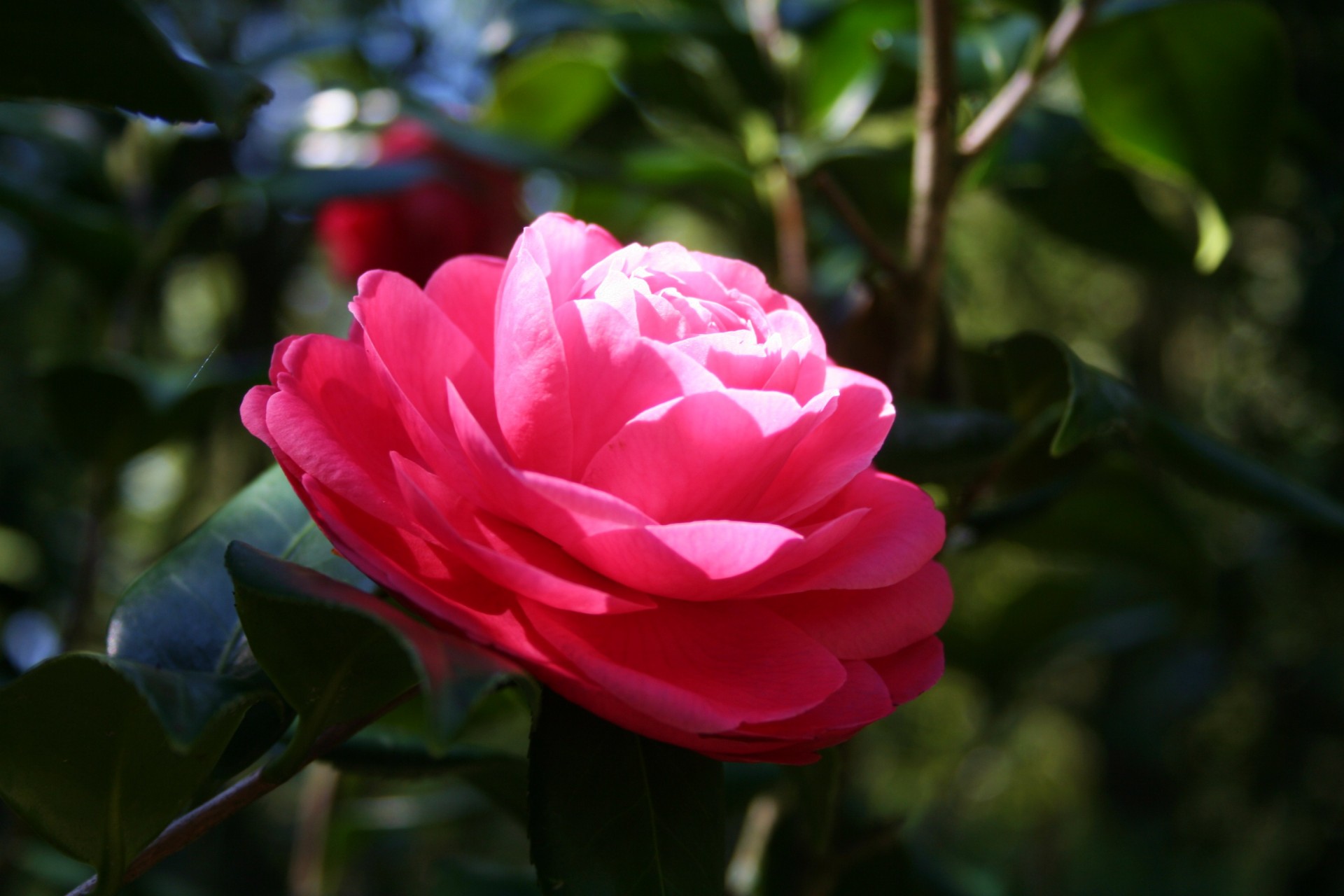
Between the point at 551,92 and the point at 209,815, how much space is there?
3.35 feet

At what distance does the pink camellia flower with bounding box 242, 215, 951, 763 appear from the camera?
35 cm

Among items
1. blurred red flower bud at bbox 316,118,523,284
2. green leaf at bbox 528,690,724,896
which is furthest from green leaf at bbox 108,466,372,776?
blurred red flower bud at bbox 316,118,523,284

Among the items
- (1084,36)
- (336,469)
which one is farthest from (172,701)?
(1084,36)

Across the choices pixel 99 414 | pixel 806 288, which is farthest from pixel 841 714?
pixel 99 414

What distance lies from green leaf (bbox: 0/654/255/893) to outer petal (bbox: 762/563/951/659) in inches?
8.2

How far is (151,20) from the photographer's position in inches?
18.9

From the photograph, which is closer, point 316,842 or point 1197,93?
point 1197,93

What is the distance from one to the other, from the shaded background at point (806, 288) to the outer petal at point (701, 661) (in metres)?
0.18

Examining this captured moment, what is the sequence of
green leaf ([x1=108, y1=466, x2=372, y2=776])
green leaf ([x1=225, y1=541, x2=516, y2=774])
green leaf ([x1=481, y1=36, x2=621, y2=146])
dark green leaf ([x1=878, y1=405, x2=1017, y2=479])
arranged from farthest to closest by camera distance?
green leaf ([x1=481, y1=36, x2=621, y2=146])
dark green leaf ([x1=878, y1=405, x2=1017, y2=479])
green leaf ([x1=108, y1=466, x2=372, y2=776])
green leaf ([x1=225, y1=541, x2=516, y2=774])

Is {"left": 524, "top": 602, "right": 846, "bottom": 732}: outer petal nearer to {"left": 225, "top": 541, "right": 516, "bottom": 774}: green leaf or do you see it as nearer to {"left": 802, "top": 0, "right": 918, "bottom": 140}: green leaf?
{"left": 225, "top": 541, "right": 516, "bottom": 774}: green leaf

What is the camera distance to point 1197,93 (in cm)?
79

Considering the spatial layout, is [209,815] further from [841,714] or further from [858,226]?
[858,226]

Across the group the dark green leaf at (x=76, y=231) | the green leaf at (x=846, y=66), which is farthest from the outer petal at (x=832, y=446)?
the dark green leaf at (x=76, y=231)

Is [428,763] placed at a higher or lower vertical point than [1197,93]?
lower
